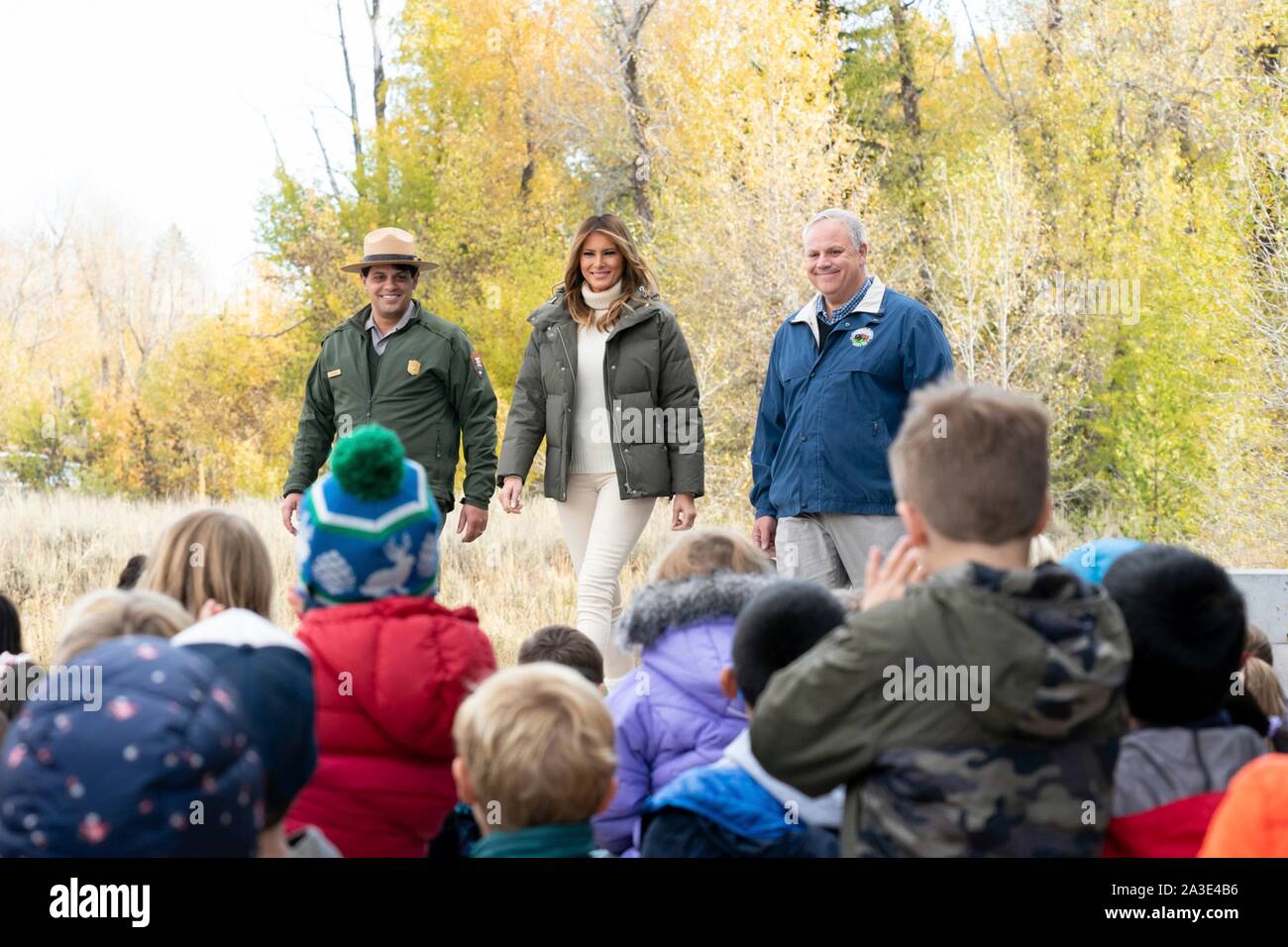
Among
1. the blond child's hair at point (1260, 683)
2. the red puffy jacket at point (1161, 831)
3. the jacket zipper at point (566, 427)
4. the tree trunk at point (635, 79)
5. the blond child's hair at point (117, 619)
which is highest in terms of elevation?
the tree trunk at point (635, 79)

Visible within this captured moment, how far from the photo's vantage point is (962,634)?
226cm

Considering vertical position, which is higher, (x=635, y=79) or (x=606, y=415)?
(x=635, y=79)

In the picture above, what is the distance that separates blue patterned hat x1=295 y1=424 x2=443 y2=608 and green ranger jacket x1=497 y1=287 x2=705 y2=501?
9.96ft

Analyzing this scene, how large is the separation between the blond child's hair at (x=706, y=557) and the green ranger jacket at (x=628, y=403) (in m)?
2.36

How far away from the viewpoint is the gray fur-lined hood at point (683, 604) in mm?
3248

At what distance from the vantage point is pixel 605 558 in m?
6.00

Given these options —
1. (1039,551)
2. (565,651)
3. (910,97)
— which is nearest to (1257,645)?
(1039,551)

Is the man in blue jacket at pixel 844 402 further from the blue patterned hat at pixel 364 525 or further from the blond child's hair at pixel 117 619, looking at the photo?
the blond child's hair at pixel 117 619

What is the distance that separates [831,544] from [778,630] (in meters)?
2.87

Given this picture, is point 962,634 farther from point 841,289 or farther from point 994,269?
point 994,269

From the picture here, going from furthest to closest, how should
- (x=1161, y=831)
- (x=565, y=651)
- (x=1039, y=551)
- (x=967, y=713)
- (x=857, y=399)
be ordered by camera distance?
(x=857, y=399) < (x=565, y=651) < (x=1039, y=551) < (x=1161, y=831) < (x=967, y=713)

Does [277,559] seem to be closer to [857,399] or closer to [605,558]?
[605,558]

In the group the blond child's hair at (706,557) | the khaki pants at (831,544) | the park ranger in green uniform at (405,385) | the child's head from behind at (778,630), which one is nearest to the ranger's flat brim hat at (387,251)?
the park ranger in green uniform at (405,385)
